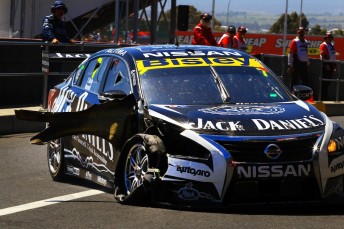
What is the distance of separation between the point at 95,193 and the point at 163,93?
1255 mm

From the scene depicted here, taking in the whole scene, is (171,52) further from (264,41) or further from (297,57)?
(264,41)

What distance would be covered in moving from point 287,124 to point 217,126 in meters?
0.61

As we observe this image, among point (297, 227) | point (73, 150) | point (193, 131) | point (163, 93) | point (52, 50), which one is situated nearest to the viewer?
point (297, 227)

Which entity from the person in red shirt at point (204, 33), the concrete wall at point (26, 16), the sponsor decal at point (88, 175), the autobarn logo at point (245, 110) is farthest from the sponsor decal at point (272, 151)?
the concrete wall at point (26, 16)

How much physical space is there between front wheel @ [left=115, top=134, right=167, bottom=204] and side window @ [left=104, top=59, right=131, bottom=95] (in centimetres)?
89

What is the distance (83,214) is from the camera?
831cm

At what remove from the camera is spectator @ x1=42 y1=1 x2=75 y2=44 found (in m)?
17.9

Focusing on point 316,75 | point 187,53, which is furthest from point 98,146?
point 316,75

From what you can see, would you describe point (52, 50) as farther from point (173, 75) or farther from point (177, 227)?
point (177, 227)

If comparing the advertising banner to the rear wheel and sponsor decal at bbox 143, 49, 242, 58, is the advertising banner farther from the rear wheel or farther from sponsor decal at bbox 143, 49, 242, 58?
sponsor decal at bbox 143, 49, 242, 58

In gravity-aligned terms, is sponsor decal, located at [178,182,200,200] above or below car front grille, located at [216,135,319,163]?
below

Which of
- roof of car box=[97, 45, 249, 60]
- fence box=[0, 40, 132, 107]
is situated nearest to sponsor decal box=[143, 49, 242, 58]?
roof of car box=[97, 45, 249, 60]

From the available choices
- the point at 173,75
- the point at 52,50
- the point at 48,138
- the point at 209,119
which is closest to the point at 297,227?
the point at 209,119

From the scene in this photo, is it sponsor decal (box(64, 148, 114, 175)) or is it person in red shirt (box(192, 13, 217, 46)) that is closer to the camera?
sponsor decal (box(64, 148, 114, 175))
